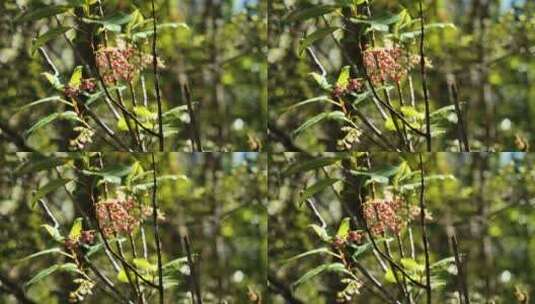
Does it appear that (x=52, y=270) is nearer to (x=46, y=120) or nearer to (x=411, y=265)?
(x=46, y=120)

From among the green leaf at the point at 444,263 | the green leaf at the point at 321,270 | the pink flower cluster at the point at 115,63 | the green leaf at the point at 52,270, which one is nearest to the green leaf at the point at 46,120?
the pink flower cluster at the point at 115,63

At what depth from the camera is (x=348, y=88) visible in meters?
2.96

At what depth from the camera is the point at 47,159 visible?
2.91m

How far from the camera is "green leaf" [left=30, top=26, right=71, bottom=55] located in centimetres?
289

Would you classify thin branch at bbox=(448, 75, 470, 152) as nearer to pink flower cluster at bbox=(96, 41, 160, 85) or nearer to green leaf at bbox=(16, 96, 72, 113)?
pink flower cluster at bbox=(96, 41, 160, 85)

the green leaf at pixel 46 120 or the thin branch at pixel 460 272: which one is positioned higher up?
the green leaf at pixel 46 120

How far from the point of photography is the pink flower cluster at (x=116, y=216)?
293cm

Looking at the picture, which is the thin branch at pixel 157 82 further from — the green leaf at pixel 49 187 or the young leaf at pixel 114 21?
the green leaf at pixel 49 187

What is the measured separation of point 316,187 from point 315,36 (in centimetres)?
45

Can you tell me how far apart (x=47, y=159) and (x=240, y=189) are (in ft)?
1.89

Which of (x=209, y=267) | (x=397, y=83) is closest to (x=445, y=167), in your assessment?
(x=397, y=83)

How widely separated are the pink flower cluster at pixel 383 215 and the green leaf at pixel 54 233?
36.1 inches

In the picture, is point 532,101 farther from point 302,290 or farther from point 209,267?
point 209,267

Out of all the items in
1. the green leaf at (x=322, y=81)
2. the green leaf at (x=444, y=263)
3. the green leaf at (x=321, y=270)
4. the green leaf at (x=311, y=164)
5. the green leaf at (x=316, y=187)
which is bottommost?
the green leaf at (x=321, y=270)
